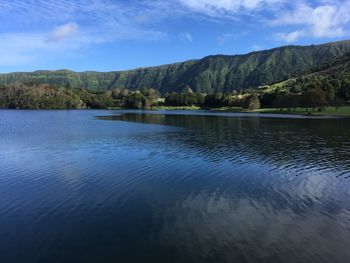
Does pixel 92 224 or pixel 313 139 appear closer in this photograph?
pixel 92 224

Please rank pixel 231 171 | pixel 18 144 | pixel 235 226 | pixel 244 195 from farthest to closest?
pixel 18 144
pixel 231 171
pixel 244 195
pixel 235 226

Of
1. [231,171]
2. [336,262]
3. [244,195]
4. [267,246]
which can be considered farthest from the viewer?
[231,171]

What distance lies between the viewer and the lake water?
52.7 feet

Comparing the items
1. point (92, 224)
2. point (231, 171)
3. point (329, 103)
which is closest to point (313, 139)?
point (231, 171)

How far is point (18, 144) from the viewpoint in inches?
2040

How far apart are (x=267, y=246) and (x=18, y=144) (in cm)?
4435

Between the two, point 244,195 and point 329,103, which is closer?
point 244,195

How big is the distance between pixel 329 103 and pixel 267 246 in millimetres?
185678

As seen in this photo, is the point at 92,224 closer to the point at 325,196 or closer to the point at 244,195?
the point at 244,195

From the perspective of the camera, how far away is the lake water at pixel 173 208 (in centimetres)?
1606

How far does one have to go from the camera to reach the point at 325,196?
25.5 m

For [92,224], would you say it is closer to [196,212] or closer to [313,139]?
[196,212]

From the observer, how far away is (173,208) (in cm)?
2217

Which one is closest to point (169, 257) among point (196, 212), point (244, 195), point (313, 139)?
point (196, 212)
